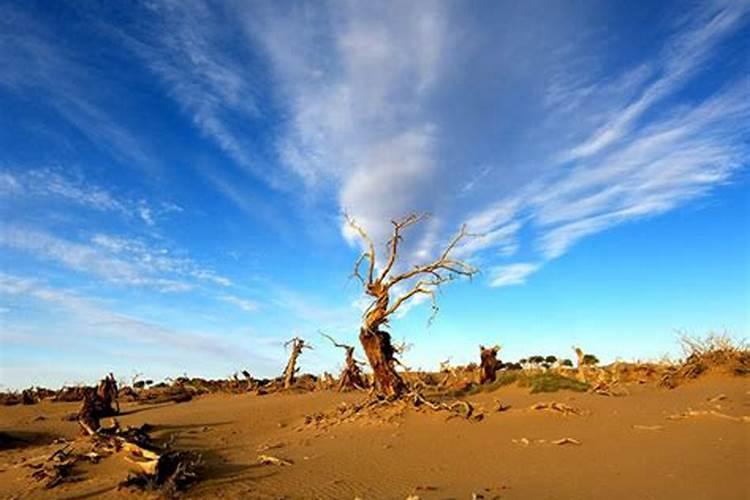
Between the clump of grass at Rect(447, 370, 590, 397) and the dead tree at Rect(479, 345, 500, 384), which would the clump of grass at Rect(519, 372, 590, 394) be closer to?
the clump of grass at Rect(447, 370, 590, 397)

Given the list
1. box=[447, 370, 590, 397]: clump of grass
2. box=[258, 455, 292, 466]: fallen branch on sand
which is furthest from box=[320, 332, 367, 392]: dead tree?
box=[258, 455, 292, 466]: fallen branch on sand

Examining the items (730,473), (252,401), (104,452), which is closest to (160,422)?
(252,401)

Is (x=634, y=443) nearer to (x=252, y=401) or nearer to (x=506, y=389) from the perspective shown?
(x=506, y=389)

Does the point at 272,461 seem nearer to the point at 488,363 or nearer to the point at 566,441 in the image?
the point at 566,441

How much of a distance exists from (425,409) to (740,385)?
29.6 feet

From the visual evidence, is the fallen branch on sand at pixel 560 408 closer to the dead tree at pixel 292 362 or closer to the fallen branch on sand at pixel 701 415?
the fallen branch on sand at pixel 701 415

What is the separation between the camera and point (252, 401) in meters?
22.2

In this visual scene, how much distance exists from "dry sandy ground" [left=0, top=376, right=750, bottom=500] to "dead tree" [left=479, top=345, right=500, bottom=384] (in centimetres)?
712

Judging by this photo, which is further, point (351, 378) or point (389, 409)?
point (351, 378)

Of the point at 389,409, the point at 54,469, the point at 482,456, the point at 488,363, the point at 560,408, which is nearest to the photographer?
the point at 54,469

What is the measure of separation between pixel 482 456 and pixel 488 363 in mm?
13903

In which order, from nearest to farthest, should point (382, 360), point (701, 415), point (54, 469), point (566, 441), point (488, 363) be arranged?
point (54, 469) → point (566, 441) → point (701, 415) → point (382, 360) → point (488, 363)

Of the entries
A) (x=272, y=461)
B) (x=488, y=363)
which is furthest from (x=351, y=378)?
(x=272, y=461)

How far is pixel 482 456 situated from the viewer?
10.9 meters
